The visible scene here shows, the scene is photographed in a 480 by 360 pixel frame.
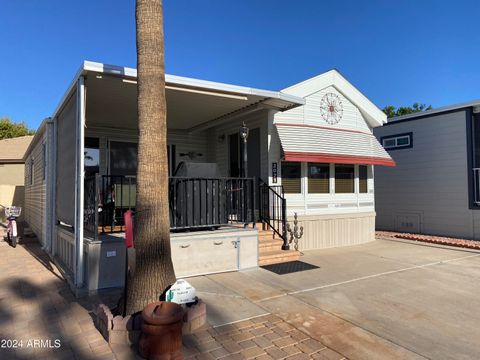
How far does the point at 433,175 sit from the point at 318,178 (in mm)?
4968

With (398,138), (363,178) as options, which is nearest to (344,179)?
(363,178)

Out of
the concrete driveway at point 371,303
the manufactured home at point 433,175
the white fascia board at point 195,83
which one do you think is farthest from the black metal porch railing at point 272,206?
the manufactured home at point 433,175

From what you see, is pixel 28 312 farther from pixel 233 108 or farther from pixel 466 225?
pixel 466 225

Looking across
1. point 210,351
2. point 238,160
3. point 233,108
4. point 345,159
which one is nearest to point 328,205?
point 345,159

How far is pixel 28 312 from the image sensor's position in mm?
4113

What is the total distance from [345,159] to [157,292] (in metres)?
6.69

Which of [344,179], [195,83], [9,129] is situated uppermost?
[9,129]

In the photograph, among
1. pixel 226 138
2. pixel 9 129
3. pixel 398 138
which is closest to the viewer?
pixel 226 138

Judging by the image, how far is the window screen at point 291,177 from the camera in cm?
841

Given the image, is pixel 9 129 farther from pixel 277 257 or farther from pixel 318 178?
pixel 277 257

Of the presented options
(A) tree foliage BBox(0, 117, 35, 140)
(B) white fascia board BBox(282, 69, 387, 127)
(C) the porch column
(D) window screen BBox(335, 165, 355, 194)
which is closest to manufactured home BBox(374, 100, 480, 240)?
(B) white fascia board BBox(282, 69, 387, 127)

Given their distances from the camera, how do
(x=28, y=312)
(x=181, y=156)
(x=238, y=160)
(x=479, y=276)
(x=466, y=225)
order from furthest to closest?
(x=466, y=225) < (x=181, y=156) < (x=238, y=160) < (x=479, y=276) < (x=28, y=312)

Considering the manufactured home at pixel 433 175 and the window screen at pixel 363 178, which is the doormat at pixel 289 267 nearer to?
the window screen at pixel 363 178

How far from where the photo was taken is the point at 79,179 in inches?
196
